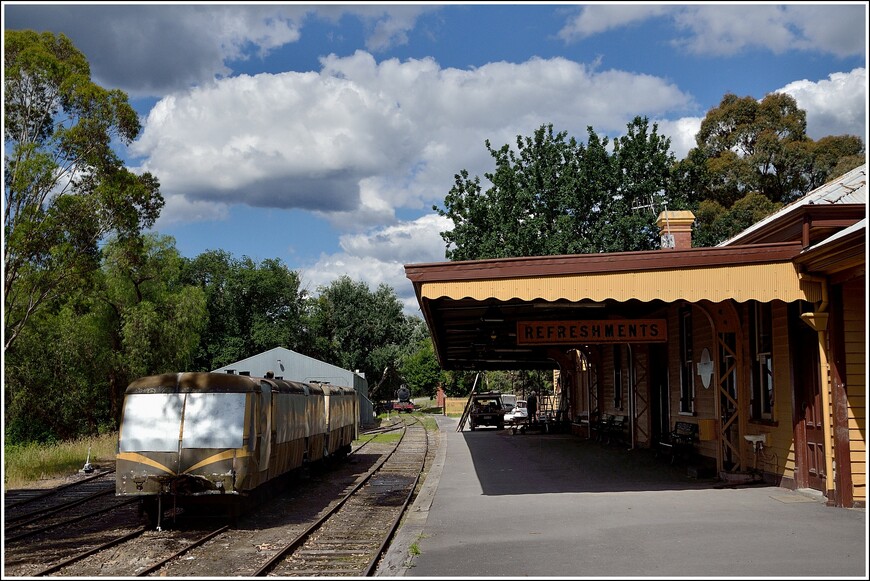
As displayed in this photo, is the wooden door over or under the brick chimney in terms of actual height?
under

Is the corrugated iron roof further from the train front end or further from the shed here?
the shed

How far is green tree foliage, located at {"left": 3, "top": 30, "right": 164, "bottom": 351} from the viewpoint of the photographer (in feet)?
66.5

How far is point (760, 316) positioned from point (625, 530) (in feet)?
18.7

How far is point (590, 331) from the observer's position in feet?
51.8

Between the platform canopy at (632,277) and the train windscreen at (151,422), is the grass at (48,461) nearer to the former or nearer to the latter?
the train windscreen at (151,422)

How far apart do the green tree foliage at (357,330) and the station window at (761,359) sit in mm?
68829

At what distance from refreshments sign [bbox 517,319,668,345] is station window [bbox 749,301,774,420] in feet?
7.30

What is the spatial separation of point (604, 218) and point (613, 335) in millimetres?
27441

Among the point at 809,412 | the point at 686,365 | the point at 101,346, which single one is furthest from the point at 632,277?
the point at 101,346

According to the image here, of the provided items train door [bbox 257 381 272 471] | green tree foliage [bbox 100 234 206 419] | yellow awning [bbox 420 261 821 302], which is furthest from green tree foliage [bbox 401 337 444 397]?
yellow awning [bbox 420 261 821 302]

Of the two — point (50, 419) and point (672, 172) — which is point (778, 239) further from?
point (50, 419)

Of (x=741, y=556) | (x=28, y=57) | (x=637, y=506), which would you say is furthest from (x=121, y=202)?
(x=741, y=556)

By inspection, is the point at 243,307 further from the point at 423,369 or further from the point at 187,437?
the point at 187,437

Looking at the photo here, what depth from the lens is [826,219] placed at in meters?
11.3
